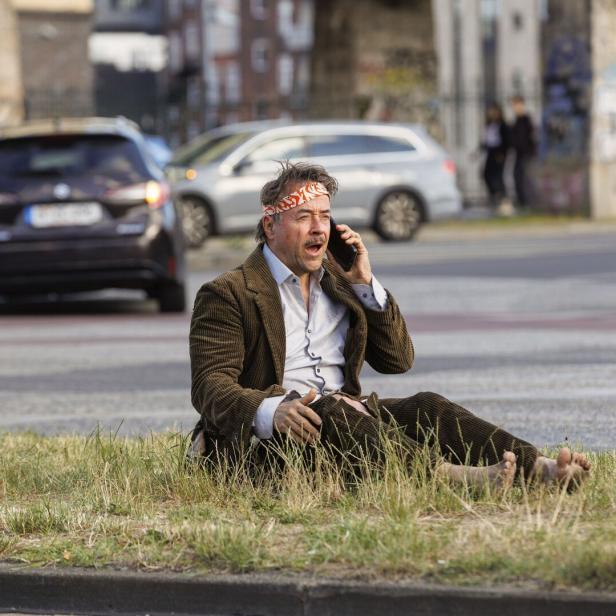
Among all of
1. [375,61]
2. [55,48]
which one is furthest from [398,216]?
[55,48]

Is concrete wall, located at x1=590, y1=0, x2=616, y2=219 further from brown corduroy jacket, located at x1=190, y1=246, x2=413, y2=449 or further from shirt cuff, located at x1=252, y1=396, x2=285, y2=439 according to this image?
shirt cuff, located at x1=252, y1=396, x2=285, y2=439

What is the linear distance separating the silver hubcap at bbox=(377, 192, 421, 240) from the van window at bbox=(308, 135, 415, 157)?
725mm

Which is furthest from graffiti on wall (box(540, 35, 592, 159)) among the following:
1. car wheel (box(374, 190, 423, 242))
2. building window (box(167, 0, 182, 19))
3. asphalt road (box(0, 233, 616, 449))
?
building window (box(167, 0, 182, 19))

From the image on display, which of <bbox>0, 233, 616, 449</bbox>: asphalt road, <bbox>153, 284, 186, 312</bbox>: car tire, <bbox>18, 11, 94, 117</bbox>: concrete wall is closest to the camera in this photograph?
<bbox>0, 233, 616, 449</bbox>: asphalt road

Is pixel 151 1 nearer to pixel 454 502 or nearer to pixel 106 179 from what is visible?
pixel 106 179

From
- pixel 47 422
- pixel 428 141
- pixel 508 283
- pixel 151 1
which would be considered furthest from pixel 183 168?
pixel 151 1

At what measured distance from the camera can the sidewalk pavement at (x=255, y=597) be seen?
4695 mm

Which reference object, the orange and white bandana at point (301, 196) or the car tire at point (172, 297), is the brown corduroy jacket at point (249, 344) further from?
the car tire at point (172, 297)

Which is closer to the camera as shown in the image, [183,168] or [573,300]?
[573,300]

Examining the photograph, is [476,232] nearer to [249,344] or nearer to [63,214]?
[63,214]

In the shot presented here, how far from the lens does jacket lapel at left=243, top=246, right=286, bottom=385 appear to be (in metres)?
6.33

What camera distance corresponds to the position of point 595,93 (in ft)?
101

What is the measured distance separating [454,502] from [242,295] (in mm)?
1099

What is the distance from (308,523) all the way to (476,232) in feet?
75.0
